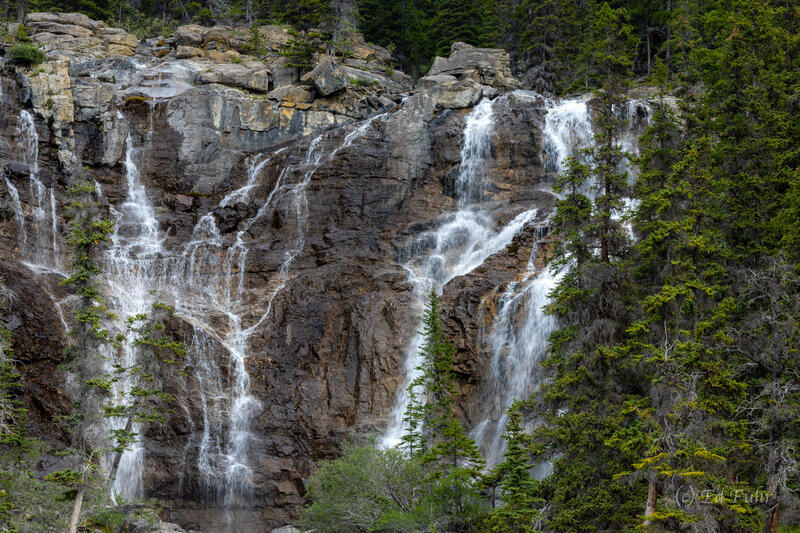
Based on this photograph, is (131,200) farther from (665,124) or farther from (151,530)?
(665,124)

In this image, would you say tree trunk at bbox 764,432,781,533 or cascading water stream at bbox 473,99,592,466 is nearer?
tree trunk at bbox 764,432,781,533

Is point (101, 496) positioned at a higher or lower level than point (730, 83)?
lower

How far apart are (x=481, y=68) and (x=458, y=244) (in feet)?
65.0

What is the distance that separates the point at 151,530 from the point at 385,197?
944 inches

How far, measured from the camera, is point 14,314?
36.2m

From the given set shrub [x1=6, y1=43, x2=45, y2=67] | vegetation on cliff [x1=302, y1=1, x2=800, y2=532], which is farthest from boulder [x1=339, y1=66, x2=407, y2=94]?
vegetation on cliff [x1=302, y1=1, x2=800, y2=532]

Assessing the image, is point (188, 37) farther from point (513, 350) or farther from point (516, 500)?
point (516, 500)

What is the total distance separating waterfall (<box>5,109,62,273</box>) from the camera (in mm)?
40969

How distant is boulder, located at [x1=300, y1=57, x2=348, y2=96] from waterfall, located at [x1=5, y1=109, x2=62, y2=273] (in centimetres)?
1845

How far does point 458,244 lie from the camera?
139ft

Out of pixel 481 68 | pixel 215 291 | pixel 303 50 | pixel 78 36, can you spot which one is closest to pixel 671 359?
pixel 215 291

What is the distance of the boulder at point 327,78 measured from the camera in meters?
52.9

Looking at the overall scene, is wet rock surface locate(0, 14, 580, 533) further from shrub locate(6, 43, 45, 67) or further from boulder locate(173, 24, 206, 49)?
shrub locate(6, 43, 45, 67)

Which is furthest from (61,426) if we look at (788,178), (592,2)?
(592,2)
